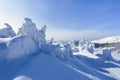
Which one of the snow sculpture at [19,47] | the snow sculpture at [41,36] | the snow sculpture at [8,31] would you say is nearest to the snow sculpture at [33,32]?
the snow sculpture at [41,36]

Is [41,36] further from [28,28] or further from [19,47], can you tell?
[19,47]

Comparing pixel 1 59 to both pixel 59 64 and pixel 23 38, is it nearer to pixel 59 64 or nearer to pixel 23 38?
pixel 23 38

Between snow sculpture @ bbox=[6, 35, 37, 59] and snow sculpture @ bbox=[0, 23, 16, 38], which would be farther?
snow sculpture @ bbox=[0, 23, 16, 38]

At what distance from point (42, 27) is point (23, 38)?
10.6 metres

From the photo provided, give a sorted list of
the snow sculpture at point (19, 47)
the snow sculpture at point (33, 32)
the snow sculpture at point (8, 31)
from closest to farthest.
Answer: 1. the snow sculpture at point (19, 47)
2. the snow sculpture at point (33, 32)
3. the snow sculpture at point (8, 31)

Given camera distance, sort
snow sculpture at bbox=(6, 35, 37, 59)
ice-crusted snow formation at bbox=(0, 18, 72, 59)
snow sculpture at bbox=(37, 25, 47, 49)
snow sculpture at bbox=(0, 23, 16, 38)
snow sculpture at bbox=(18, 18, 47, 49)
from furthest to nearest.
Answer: snow sculpture at bbox=(37, 25, 47, 49) < snow sculpture at bbox=(0, 23, 16, 38) < snow sculpture at bbox=(18, 18, 47, 49) < ice-crusted snow formation at bbox=(0, 18, 72, 59) < snow sculpture at bbox=(6, 35, 37, 59)

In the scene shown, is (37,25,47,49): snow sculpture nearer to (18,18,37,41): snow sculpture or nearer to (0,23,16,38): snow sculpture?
(18,18,37,41): snow sculpture

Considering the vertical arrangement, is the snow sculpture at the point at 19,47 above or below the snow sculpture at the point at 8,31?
below

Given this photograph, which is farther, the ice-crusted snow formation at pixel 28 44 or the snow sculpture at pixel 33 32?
the snow sculpture at pixel 33 32

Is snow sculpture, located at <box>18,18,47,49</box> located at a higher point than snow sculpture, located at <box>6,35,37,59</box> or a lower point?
higher

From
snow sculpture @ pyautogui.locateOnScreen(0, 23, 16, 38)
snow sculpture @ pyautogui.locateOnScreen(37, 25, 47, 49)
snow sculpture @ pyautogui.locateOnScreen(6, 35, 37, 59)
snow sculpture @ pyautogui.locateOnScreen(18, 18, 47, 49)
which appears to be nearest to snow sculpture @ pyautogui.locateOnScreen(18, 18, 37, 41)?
snow sculpture @ pyautogui.locateOnScreen(18, 18, 47, 49)

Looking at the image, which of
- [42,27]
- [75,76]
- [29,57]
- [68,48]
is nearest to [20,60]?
[29,57]

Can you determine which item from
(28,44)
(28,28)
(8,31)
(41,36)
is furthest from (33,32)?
(28,44)

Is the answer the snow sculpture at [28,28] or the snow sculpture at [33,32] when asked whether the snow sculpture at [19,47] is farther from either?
the snow sculpture at [28,28]
